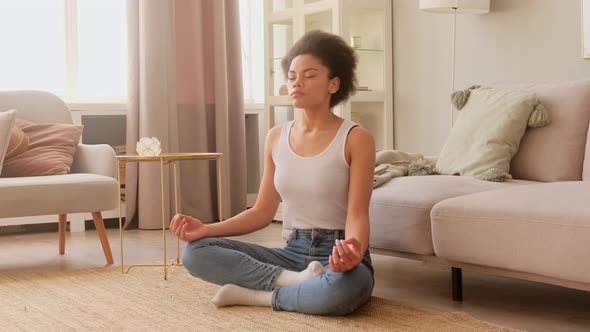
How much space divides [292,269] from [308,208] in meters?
0.20

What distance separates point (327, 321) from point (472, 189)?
85 cm

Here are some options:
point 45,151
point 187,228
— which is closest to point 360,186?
point 187,228

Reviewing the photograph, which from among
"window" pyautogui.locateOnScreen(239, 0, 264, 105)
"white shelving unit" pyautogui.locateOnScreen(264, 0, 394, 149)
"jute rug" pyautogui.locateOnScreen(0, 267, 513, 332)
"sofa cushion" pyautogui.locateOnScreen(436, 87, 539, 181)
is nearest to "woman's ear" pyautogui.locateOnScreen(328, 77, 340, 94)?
"jute rug" pyautogui.locateOnScreen(0, 267, 513, 332)

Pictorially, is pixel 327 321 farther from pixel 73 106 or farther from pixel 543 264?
pixel 73 106

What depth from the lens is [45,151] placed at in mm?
3818

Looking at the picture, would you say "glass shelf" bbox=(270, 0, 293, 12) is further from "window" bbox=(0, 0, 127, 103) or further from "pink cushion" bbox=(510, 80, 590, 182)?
"pink cushion" bbox=(510, 80, 590, 182)

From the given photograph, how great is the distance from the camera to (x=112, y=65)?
519 centimetres

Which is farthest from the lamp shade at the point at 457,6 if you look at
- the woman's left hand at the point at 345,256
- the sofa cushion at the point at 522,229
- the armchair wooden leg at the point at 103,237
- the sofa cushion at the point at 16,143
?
the woman's left hand at the point at 345,256

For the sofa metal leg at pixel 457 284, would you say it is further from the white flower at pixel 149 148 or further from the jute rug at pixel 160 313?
the white flower at pixel 149 148

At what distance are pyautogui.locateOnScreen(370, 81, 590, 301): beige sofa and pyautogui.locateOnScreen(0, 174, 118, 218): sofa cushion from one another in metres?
1.14

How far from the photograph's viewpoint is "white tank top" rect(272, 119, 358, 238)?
2.52m

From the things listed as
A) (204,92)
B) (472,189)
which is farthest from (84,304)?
(204,92)

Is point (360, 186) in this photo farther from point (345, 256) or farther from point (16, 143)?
point (16, 143)

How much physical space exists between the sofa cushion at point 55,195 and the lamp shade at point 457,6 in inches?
65.8
